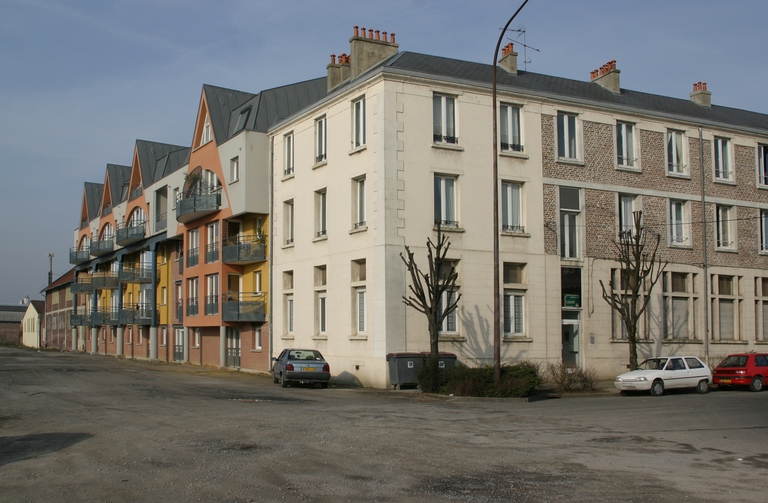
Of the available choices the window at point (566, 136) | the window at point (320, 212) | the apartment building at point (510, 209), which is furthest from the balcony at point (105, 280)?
the window at point (566, 136)

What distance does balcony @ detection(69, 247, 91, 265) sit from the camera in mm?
68312

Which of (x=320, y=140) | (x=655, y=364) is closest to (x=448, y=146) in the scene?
(x=320, y=140)

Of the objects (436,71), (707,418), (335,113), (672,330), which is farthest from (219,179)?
(707,418)

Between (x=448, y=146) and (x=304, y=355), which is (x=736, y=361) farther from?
(x=304, y=355)

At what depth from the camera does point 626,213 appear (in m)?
31.4

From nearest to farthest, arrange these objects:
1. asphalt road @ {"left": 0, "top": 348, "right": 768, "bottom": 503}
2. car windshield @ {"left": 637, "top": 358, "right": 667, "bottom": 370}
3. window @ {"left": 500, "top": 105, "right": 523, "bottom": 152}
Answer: asphalt road @ {"left": 0, "top": 348, "right": 768, "bottom": 503}
car windshield @ {"left": 637, "top": 358, "right": 667, "bottom": 370}
window @ {"left": 500, "top": 105, "right": 523, "bottom": 152}

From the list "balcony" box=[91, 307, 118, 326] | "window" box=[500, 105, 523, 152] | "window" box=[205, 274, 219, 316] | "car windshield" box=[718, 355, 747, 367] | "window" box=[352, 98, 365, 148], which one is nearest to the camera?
"car windshield" box=[718, 355, 747, 367]

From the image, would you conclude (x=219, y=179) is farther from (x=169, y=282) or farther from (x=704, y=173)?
(x=704, y=173)

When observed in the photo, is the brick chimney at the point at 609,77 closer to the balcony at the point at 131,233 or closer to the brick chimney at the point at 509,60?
the brick chimney at the point at 509,60

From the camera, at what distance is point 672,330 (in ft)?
104

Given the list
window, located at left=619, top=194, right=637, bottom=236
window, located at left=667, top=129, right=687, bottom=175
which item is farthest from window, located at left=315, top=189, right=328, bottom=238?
window, located at left=667, top=129, right=687, bottom=175

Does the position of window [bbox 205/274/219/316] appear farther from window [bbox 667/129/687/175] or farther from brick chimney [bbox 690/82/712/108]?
brick chimney [bbox 690/82/712/108]

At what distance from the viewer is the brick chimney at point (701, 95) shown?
120ft

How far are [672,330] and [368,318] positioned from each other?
1321cm
